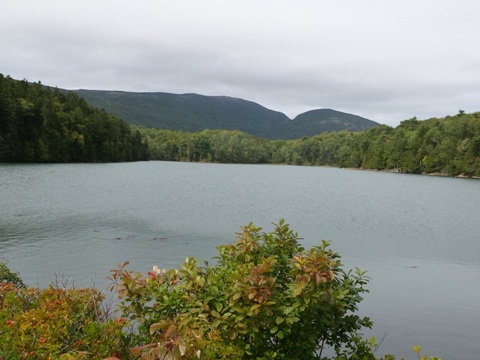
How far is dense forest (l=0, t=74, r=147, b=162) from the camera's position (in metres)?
88.8

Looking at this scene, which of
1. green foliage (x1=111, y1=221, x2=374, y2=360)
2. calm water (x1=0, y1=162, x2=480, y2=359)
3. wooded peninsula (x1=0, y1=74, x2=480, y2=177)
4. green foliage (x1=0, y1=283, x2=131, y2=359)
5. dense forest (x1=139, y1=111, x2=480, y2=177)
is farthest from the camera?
dense forest (x1=139, y1=111, x2=480, y2=177)

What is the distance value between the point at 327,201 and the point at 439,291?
29.5 meters

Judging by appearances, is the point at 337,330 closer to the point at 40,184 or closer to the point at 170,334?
the point at 170,334

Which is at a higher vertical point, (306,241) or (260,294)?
(260,294)

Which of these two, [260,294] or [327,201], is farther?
[327,201]

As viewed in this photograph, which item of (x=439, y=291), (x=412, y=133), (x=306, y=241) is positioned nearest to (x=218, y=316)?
(x=439, y=291)

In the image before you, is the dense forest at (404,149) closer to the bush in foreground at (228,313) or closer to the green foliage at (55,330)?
the bush in foreground at (228,313)

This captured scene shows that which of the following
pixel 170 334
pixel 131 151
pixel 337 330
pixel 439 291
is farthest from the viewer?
pixel 131 151

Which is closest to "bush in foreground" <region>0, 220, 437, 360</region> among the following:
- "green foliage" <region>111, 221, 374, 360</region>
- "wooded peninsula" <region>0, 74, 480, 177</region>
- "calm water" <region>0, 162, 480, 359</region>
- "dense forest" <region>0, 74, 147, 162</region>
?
"green foliage" <region>111, 221, 374, 360</region>

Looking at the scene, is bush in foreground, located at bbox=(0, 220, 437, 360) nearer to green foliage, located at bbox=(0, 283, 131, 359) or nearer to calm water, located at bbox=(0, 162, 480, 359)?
green foliage, located at bbox=(0, 283, 131, 359)

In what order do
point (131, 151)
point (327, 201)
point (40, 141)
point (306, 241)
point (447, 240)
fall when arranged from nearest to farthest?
point (306, 241)
point (447, 240)
point (327, 201)
point (40, 141)
point (131, 151)

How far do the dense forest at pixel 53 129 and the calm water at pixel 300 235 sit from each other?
179 feet

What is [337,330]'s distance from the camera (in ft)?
19.1

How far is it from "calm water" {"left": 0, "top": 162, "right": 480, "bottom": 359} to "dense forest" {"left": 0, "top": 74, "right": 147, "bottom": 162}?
54.5 m
